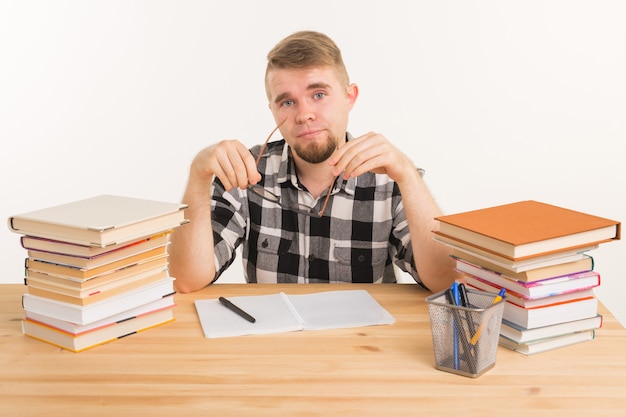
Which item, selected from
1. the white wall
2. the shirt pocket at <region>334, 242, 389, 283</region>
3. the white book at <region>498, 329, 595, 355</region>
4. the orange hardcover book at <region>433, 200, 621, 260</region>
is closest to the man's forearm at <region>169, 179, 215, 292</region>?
the shirt pocket at <region>334, 242, 389, 283</region>

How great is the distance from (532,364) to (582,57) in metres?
3.20

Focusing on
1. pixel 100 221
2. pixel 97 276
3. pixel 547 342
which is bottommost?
pixel 547 342

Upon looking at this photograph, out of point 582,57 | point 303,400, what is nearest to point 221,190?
point 303,400

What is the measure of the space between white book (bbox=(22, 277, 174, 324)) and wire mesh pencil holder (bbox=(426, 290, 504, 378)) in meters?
0.59

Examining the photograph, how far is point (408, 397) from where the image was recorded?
1.23 meters

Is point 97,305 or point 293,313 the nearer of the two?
point 97,305

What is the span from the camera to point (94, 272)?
1.45m

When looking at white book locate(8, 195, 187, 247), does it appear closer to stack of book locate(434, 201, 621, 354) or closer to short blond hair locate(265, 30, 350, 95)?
stack of book locate(434, 201, 621, 354)

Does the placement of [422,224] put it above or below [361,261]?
above

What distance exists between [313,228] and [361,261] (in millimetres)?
180

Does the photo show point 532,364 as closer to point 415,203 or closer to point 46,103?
point 415,203

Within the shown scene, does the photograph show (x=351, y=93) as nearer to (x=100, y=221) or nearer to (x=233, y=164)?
(x=233, y=164)

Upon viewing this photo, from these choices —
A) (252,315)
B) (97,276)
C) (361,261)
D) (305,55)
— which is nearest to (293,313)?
(252,315)

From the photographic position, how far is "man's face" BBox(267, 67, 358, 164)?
7.14ft
